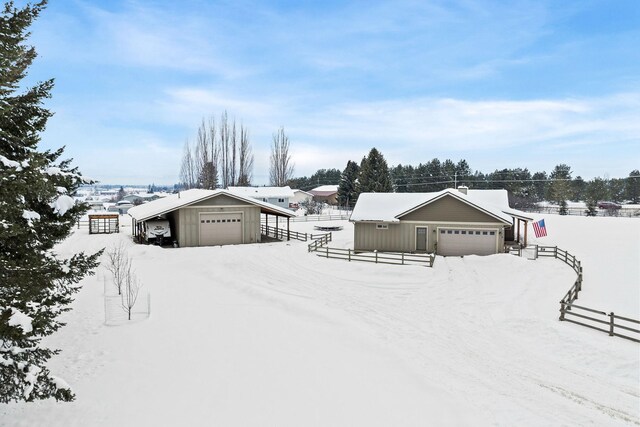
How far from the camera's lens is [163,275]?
20250mm

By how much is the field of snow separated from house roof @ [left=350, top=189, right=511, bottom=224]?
6.81m

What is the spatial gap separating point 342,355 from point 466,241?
61.9 ft

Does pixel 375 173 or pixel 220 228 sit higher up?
pixel 375 173

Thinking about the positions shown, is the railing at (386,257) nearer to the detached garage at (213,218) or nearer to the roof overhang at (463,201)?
the roof overhang at (463,201)

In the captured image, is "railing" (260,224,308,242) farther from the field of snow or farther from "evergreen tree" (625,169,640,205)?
"evergreen tree" (625,169,640,205)

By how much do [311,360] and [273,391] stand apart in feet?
6.24

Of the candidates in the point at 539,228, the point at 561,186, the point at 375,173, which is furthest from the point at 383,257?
the point at 561,186

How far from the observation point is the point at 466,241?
2770cm

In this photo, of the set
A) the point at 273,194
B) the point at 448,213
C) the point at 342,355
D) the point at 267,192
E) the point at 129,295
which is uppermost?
the point at 267,192

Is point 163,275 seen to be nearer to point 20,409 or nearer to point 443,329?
point 20,409

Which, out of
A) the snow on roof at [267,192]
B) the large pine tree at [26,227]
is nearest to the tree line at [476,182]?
the snow on roof at [267,192]

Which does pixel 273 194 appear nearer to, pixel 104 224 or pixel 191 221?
pixel 104 224

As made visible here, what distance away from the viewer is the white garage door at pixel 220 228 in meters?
29.8

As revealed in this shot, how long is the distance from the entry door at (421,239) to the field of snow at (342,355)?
663 cm
